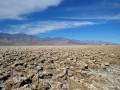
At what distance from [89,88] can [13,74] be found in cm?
283

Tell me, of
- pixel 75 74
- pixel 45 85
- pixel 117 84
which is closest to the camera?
pixel 45 85

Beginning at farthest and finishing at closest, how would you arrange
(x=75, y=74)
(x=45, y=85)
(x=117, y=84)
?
(x=75, y=74), (x=117, y=84), (x=45, y=85)

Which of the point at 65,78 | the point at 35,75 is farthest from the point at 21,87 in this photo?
the point at 65,78

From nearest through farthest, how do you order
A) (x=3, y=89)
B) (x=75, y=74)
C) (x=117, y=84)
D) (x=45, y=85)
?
1. (x=3, y=89)
2. (x=45, y=85)
3. (x=117, y=84)
4. (x=75, y=74)

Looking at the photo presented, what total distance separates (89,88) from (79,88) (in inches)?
12.2

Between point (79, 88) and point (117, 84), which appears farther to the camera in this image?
point (117, 84)

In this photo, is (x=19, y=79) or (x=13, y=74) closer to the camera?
(x=19, y=79)

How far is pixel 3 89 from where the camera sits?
18.9ft

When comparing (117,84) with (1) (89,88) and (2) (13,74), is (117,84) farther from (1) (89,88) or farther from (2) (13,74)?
(2) (13,74)

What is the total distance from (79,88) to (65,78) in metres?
1.09

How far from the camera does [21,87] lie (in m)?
6.00

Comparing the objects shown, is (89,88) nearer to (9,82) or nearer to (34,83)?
(34,83)

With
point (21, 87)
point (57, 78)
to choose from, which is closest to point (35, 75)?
point (57, 78)

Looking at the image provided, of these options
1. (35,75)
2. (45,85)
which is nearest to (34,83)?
(45,85)
